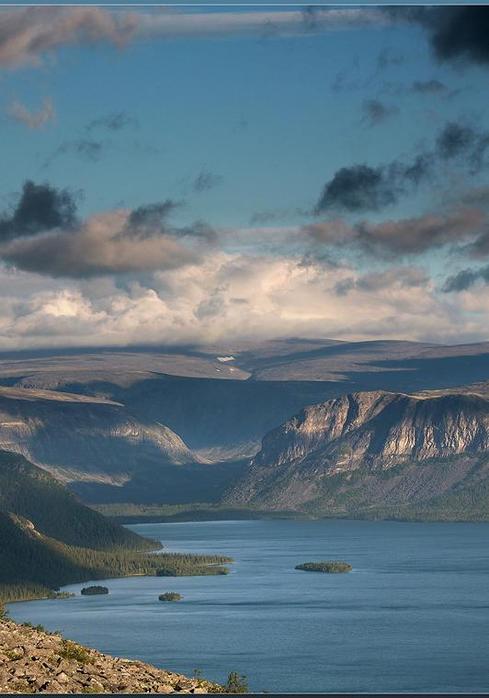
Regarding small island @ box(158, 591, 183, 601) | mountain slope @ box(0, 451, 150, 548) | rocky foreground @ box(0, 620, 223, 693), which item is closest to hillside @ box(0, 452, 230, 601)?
mountain slope @ box(0, 451, 150, 548)

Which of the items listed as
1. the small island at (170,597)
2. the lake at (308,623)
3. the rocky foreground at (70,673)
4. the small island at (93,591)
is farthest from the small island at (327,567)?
the rocky foreground at (70,673)

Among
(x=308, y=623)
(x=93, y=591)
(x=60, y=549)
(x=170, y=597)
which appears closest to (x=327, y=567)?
(x=93, y=591)

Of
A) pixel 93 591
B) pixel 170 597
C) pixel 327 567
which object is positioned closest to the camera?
pixel 170 597

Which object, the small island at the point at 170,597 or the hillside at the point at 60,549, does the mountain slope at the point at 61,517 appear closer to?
the hillside at the point at 60,549

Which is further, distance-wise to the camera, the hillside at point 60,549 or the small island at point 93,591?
the hillside at point 60,549

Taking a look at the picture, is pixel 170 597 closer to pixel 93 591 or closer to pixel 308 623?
pixel 93 591

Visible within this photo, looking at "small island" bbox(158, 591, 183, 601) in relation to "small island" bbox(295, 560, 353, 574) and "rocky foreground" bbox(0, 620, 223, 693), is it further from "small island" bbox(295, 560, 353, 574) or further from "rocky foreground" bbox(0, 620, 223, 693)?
"rocky foreground" bbox(0, 620, 223, 693)
